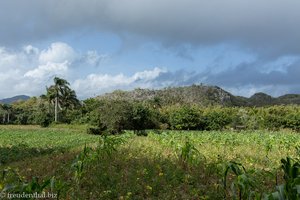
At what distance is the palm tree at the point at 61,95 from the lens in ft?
196

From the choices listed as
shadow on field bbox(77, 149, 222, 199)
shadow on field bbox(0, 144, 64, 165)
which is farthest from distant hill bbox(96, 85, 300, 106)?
shadow on field bbox(77, 149, 222, 199)

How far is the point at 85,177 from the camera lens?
26.4ft

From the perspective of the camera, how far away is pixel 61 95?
198ft

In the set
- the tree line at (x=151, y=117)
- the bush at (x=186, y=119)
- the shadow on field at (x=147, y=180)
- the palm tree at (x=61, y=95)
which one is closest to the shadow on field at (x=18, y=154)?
the shadow on field at (x=147, y=180)

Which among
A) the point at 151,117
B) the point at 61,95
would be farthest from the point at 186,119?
the point at 61,95

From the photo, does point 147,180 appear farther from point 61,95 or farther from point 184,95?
point 184,95

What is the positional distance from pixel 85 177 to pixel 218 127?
35237 mm

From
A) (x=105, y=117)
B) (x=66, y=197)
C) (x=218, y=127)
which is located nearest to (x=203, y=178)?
(x=66, y=197)

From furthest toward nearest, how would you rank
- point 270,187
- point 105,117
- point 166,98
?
point 166,98 → point 105,117 → point 270,187

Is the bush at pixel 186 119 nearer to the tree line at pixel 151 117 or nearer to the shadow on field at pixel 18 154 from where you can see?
the tree line at pixel 151 117

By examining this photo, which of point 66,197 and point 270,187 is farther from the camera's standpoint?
point 270,187

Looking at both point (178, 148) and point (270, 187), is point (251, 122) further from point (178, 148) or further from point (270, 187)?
point (270, 187)

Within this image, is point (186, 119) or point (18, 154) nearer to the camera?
point (18, 154)

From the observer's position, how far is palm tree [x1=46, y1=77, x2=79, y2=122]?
59594mm
